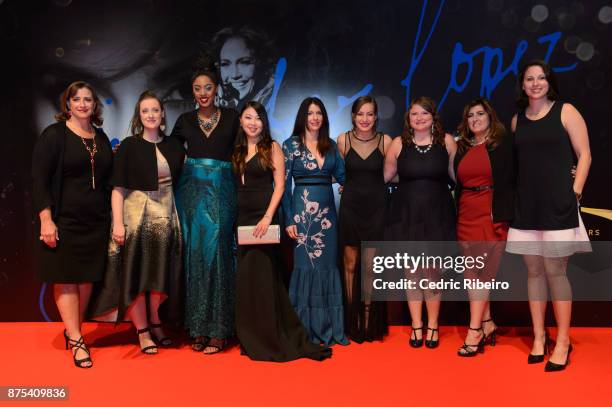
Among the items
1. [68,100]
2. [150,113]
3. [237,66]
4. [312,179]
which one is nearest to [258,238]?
[312,179]

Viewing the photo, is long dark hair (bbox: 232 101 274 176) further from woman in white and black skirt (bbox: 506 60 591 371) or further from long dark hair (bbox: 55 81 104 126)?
woman in white and black skirt (bbox: 506 60 591 371)

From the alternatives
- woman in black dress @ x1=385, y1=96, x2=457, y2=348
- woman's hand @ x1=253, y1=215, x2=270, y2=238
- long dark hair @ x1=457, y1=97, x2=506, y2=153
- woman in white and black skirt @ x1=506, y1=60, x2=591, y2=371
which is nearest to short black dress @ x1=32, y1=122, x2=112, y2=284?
woman's hand @ x1=253, y1=215, x2=270, y2=238

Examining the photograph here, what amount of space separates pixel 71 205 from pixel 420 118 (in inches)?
95.8

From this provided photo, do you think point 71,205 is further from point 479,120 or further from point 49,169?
point 479,120

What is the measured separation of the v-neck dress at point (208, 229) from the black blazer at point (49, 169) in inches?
30.4

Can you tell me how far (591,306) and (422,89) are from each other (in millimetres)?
2311

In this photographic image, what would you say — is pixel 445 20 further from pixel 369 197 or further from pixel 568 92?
pixel 369 197

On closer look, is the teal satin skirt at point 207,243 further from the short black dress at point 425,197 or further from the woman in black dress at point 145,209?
the short black dress at point 425,197

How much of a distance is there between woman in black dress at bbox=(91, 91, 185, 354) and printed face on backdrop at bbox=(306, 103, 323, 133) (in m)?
0.94

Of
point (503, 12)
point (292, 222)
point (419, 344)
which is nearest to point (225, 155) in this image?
point (292, 222)

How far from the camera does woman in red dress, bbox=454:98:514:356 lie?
3.36 meters

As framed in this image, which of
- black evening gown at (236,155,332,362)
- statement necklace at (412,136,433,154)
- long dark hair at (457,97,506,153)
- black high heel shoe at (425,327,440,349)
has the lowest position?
black high heel shoe at (425,327,440,349)

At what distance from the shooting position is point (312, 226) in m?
3.61

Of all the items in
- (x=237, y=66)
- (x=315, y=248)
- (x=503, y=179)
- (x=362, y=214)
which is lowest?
(x=315, y=248)
